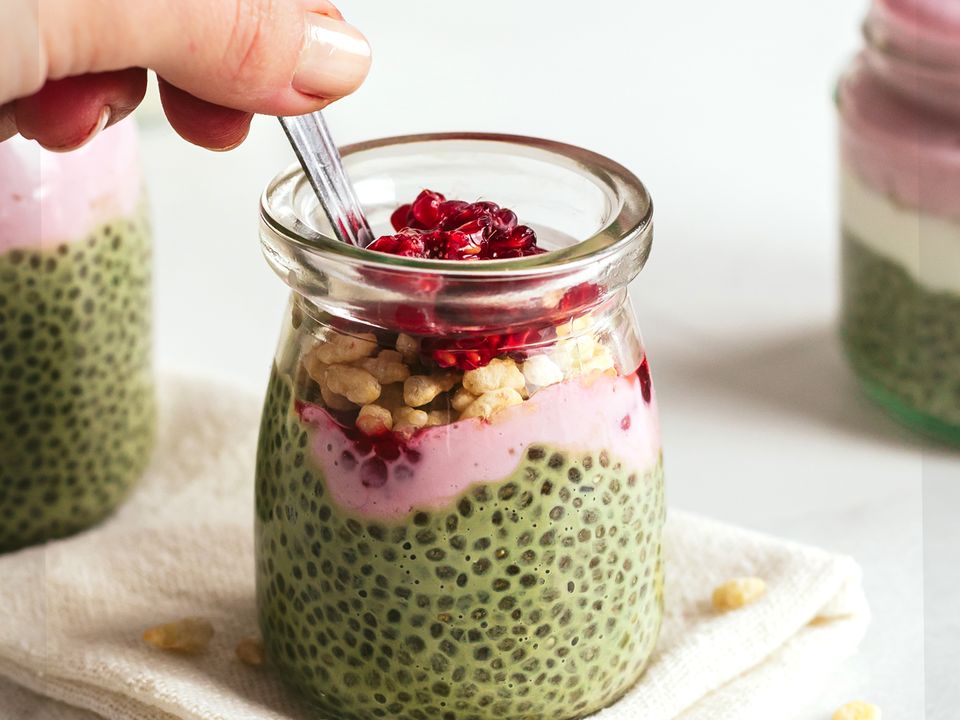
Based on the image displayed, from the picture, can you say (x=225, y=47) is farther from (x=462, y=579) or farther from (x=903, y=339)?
(x=903, y=339)

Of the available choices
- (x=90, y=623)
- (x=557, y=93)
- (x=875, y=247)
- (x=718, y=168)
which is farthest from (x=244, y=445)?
(x=557, y=93)

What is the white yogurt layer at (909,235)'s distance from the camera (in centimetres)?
107

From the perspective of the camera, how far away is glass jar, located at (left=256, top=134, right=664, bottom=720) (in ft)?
2.24

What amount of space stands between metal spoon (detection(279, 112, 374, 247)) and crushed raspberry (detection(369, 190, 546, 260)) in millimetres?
21

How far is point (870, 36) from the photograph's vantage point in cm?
111

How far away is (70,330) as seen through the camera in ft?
3.07

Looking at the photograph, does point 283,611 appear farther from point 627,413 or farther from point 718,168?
point 718,168

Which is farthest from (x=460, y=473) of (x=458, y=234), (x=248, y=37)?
(x=248, y=37)

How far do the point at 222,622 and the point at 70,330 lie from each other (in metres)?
0.22

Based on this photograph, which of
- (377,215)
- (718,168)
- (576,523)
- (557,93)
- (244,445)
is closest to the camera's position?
(576,523)

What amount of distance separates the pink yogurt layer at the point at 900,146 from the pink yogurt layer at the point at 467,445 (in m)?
0.45

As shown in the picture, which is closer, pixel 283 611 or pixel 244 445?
pixel 283 611

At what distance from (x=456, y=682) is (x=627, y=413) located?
0.16 metres

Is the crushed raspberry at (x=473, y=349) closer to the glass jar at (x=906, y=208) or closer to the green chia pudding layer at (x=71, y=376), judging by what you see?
the green chia pudding layer at (x=71, y=376)
